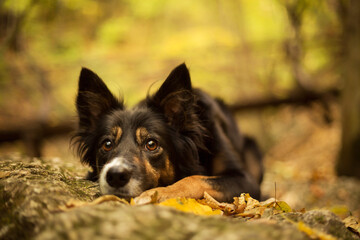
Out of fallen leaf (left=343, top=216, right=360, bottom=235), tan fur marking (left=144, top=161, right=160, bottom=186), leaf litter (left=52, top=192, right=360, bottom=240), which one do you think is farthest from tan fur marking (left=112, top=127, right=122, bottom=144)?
fallen leaf (left=343, top=216, right=360, bottom=235)

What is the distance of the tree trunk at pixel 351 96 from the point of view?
21.1 feet

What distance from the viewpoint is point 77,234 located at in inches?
67.7

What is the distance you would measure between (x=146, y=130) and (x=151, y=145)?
7.2 inches

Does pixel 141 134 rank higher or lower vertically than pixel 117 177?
higher

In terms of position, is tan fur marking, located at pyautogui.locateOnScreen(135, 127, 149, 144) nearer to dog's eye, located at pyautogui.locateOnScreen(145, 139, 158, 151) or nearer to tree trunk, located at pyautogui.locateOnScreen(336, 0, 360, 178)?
dog's eye, located at pyautogui.locateOnScreen(145, 139, 158, 151)

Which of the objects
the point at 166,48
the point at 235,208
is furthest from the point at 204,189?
the point at 166,48

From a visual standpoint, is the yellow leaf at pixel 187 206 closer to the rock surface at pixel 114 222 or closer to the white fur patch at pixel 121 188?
the rock surface at pixel 114 222

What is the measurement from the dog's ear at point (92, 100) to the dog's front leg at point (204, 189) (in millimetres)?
1481

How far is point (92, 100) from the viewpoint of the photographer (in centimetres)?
405

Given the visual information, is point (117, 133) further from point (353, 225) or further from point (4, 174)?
point (353, 225)

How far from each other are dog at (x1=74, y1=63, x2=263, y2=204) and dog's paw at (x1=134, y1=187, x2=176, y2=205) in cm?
2

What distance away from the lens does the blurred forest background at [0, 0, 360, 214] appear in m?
7.83

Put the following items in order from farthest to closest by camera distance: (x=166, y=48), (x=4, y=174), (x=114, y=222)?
(x=166, y=48), (x=4, y=174), (x=114, y=222)

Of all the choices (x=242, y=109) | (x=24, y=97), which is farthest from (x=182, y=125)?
(x=24, y=97)
